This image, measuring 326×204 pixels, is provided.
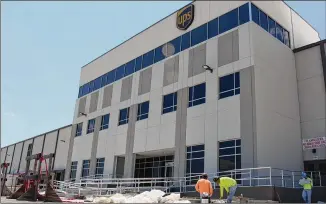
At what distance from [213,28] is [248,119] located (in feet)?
27.9

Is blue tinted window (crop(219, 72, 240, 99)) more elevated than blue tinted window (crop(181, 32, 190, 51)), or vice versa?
blue tinted window (crop(181, 32, 190, 51))

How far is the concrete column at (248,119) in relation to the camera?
66.5ft

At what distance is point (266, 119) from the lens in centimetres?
2156

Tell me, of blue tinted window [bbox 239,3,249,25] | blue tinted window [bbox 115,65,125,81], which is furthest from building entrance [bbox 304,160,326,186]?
blue tinted window [bbox 115,65,125,81]

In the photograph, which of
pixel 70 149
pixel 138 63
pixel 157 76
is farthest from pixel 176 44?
pixel 70 149

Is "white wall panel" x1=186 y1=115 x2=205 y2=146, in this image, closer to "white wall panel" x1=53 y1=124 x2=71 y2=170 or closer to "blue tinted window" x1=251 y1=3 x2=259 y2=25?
"blue tinted window" x1=251 y1=3 x2=259 y2=25

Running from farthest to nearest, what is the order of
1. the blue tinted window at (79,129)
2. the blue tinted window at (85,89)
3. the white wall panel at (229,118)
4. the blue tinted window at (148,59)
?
the blue tinted window at (85,89) → the blue tinted window at (79,129) → the blue tinted window at (148,59) → the white wall panel at (229,118)

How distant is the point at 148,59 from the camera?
31641mm

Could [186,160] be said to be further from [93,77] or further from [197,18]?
[93,77]

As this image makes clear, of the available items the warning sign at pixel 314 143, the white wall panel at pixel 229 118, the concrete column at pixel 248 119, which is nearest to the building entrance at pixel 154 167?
the white wall panel at pixel 229 118

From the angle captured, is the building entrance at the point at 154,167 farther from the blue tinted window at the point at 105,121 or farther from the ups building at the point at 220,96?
the blue tinted window at the point at 105,121

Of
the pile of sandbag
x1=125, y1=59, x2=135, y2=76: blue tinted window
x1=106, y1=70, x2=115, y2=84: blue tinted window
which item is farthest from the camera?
x1=106, y1=70, x2=115, y2=84: blue tinted window

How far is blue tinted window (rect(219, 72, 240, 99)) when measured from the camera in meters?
22.8

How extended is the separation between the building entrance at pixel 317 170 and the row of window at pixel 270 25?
31.9 feet
